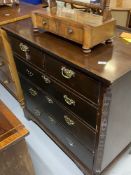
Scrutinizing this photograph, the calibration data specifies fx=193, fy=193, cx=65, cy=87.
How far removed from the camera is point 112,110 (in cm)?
94

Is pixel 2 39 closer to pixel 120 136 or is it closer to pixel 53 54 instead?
pixel 53 54

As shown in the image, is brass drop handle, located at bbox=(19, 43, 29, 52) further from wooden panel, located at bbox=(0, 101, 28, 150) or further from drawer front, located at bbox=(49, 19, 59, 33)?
wooden panel, located at bbox=(0, 101, 28, 150)

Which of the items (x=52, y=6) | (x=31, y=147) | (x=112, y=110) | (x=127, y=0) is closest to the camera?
(x=112, y=110)

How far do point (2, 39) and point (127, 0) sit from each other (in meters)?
1.15

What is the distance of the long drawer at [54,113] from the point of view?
1.09m

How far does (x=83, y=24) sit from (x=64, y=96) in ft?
1.34

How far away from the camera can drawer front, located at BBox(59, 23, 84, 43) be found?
0.96 metres

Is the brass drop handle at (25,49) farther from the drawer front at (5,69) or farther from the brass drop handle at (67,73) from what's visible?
the drawer front at (5,69)

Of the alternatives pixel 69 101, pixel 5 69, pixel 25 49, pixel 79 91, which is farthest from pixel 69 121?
pixel 5 69

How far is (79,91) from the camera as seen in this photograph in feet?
3.18

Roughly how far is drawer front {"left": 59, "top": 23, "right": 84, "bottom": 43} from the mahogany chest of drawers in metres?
0.06

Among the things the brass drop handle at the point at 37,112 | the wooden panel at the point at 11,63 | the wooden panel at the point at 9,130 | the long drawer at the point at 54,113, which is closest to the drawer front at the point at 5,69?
the wooden panel at the point at 11,63

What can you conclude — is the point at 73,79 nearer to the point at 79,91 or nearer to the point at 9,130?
the point at 79,91

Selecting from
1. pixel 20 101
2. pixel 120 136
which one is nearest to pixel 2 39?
pixel 20 101
